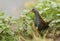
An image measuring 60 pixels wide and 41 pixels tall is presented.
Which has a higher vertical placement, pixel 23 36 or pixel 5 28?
pixel 5 28

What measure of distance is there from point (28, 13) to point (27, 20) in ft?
0.47

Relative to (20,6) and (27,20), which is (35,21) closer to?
(27,20)

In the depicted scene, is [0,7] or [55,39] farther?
[0,7]

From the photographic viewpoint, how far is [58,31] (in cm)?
322

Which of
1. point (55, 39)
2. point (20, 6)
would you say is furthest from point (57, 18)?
point (20, 6)

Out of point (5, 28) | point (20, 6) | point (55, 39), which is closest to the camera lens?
point (5, 28)

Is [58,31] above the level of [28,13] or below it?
below

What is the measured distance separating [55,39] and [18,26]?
0.59m

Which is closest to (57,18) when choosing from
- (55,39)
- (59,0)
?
(55,39)

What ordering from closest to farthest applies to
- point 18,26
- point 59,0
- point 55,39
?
point 55,39, point 18,26, point 59,0

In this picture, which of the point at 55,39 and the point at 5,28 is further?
the point at 55,39

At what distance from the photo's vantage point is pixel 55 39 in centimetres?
312

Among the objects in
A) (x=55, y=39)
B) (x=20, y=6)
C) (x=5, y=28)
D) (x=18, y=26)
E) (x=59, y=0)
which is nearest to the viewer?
(x=5, y=28)

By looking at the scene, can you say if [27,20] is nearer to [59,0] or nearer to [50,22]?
[50,22]
